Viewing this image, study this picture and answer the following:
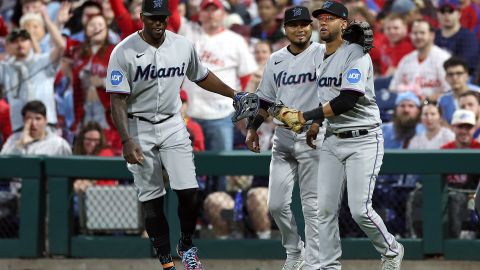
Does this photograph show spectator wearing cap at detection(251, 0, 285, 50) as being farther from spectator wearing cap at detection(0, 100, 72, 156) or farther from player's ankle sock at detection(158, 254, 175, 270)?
player's ankle sock at detection(158, 254, 175, 270)

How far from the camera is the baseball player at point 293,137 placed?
803cm

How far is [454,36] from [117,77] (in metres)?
5.48

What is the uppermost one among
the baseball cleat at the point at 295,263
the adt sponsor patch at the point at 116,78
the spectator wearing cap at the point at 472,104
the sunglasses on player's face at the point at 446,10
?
the sunglasses on player's face at the point at 446,10

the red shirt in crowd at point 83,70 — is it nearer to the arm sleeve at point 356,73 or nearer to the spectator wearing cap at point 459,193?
the spectator wearing cap at point 459,193

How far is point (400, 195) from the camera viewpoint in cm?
966

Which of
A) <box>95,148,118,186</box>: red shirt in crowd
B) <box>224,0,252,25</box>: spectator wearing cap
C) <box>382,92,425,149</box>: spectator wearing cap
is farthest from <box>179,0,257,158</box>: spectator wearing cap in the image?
<box>382,92,425,149</box>: spectator wearing cap

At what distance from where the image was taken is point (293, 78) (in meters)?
8.05

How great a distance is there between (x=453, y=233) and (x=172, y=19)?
3.80 metres

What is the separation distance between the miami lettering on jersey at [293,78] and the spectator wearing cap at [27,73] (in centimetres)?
395

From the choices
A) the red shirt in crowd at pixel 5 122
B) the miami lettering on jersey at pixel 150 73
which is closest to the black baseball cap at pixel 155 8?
the miami lettering on jersey at pixel 150 73

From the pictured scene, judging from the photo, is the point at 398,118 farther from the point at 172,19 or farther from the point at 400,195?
the point at 172,19

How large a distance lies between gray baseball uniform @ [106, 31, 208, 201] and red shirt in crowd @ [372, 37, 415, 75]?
4503 millimetres

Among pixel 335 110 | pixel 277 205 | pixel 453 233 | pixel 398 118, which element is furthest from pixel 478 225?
pixel 335 110

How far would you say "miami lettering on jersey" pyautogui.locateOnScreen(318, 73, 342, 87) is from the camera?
24.4 ft
